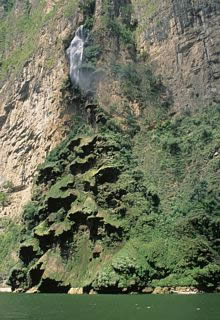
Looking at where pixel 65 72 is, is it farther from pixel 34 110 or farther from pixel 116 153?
pixel 116 153

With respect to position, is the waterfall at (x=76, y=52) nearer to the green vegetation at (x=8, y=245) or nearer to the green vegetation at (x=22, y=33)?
the green vegetation at (x=22, y=33)

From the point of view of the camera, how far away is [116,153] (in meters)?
72.9

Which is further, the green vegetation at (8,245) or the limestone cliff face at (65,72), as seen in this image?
the limestone cliff face at (65,72)

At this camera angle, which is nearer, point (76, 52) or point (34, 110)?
point (76, 52)

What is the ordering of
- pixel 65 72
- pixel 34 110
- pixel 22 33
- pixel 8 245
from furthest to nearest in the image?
pixel 22 33 → pixel 34 110 → pixel 65 72 → pixel 8 245

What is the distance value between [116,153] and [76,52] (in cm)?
2192

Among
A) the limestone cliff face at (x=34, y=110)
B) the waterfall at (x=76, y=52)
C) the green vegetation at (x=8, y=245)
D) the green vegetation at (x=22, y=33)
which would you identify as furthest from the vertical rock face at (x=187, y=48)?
the green vegetation at (x=8, y=245)

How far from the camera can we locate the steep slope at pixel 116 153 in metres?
60.6

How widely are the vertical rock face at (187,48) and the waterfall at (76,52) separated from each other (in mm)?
9763

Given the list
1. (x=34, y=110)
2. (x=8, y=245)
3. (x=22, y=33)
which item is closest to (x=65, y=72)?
(x=34, y=110)

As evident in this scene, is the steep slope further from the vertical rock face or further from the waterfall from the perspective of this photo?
the waterfall

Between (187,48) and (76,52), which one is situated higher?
(76,52)

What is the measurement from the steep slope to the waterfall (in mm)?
817

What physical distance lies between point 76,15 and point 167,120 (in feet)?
81.6
